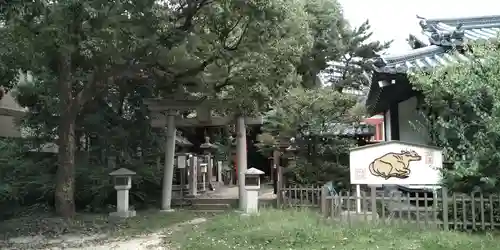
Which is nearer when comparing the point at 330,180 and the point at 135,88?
the point at 330,180

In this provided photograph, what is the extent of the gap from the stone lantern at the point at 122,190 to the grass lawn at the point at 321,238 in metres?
4.21

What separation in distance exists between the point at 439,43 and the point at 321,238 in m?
6.58

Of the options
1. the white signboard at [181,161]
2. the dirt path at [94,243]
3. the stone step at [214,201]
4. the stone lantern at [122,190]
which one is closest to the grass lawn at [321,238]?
the dirt path at [94,243]

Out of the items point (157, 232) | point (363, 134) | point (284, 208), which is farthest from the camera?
point (363, 134)

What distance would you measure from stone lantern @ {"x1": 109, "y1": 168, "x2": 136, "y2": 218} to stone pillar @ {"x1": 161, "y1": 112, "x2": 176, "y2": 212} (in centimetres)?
154

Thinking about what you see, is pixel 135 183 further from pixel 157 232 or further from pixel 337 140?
pixel 337 140

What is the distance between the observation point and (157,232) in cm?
1214

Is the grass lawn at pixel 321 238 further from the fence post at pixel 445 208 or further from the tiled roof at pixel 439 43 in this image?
the tiled roof at pixel 439 43

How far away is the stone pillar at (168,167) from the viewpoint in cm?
1658

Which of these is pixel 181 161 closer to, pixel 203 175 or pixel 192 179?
pixel 192 179

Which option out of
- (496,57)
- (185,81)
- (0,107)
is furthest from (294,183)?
(0,107)

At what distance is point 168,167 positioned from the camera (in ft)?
55.5

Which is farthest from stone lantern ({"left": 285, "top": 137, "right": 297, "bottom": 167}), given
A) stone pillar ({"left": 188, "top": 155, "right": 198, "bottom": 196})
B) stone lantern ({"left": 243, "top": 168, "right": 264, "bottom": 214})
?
stone pillar ({"left": 188, "top": 155, "right": 198, "bottom": 196})

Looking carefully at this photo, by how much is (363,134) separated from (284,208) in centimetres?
542
